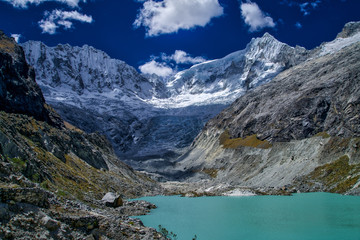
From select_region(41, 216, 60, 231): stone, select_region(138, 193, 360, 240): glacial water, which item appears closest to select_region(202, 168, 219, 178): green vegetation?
select_region(138, 193, 360, 240): glacial water

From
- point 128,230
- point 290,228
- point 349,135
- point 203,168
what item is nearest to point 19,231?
point 128,230

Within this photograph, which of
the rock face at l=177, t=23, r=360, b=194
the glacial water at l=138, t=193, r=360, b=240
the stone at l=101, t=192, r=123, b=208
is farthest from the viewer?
the rock face at l=177, t=23, r=360, b=194

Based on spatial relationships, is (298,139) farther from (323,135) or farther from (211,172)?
(211,172)

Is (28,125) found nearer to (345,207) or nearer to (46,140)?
(46,140)

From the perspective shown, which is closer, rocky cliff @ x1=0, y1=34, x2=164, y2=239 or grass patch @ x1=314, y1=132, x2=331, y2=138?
rocky cliff @ x1=0, y1=34, x2=164, y2=239

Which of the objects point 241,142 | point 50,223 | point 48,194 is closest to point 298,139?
point 241,142

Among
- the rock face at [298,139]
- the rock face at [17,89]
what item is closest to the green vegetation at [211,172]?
the rock face at [298,139]

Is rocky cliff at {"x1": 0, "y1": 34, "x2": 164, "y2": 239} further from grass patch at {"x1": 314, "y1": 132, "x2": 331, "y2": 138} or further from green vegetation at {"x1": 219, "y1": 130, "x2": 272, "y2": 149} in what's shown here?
grass patch at {"x1": 314, "y1": 132, "x2": 331, "y2": 138}

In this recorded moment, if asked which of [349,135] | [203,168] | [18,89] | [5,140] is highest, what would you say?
[18,89]
